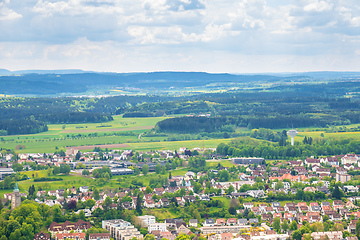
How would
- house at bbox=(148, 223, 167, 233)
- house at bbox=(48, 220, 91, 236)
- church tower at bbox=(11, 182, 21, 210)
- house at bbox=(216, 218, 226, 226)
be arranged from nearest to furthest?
house at bbox=(48, 220, 91, 236) < house at bbox=(148, 223, 167, 233) < house at bbox=(216, 218, 226, 226) < church tower at bbox=(11, 182, 21, 210)

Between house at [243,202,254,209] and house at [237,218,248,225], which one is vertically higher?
house at [243,202,254,209]

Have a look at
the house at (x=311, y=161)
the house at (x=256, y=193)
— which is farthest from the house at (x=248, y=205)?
the house at (x=311, y=161)

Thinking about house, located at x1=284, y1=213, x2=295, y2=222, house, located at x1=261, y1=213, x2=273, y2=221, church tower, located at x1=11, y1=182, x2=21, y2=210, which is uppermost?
church tower, located at x1=11, y1=182, x2=21, y2=210

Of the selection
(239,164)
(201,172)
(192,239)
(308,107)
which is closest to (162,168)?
(201,172)

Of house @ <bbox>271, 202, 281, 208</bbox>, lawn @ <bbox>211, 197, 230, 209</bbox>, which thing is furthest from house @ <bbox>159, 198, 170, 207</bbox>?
house @ <bbox>271, 202, 281, 208</bbox>

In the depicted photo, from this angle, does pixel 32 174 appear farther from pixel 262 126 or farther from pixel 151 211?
pixel 262 126

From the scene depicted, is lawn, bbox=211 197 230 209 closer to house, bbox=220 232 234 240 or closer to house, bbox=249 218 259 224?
house, bbox=249 218 259 224

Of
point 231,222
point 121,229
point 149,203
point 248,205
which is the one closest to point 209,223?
point 231,222

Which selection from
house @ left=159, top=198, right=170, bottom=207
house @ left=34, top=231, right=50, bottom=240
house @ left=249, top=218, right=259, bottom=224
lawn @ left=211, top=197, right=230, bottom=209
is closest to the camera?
house @ left=34, top=231, right=50, bottom=240

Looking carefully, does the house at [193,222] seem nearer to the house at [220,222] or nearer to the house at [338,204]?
the house at [220,222]
